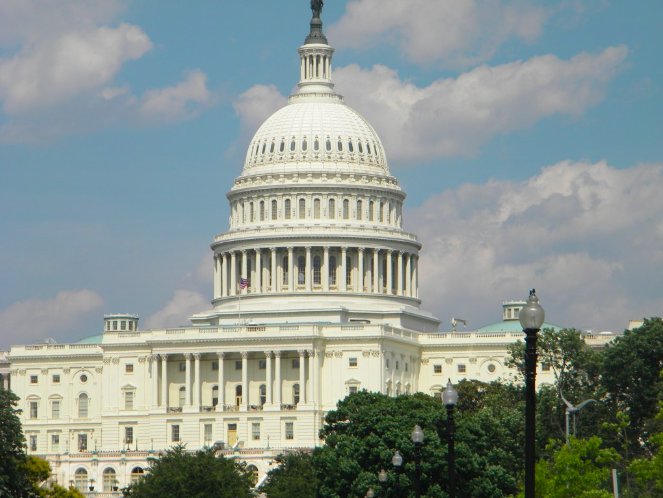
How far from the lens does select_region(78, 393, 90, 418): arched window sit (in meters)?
185

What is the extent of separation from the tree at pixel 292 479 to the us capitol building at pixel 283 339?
24.0m

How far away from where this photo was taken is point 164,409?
172250mm

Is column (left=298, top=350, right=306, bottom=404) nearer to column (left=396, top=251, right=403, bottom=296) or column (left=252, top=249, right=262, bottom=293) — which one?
column (left=252, top=249, right=262, bottom=293)

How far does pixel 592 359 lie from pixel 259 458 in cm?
2937

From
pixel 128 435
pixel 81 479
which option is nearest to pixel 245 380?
pixel 128 435

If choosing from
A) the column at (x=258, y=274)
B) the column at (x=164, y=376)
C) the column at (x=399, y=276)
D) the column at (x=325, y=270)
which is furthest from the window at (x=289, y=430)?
the column at (x=399, y=276)

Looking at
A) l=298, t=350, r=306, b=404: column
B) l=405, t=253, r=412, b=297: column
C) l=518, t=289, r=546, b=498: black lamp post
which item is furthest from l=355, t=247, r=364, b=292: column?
l=518, t=289, r=546, b=498: black lamp post

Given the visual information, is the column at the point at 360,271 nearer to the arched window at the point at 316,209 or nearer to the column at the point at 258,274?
the arched window at the point at 316,209

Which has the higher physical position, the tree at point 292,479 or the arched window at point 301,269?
the arched window at point 301,269

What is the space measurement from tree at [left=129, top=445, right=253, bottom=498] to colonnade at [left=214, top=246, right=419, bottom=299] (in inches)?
2637

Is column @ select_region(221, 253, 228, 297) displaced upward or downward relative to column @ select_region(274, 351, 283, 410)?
upward

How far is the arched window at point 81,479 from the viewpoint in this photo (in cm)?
15800

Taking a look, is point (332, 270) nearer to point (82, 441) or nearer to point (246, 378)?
point (246, 378)

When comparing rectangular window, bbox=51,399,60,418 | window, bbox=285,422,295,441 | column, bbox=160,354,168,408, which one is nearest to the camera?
window, bbox=285,422,295,441
